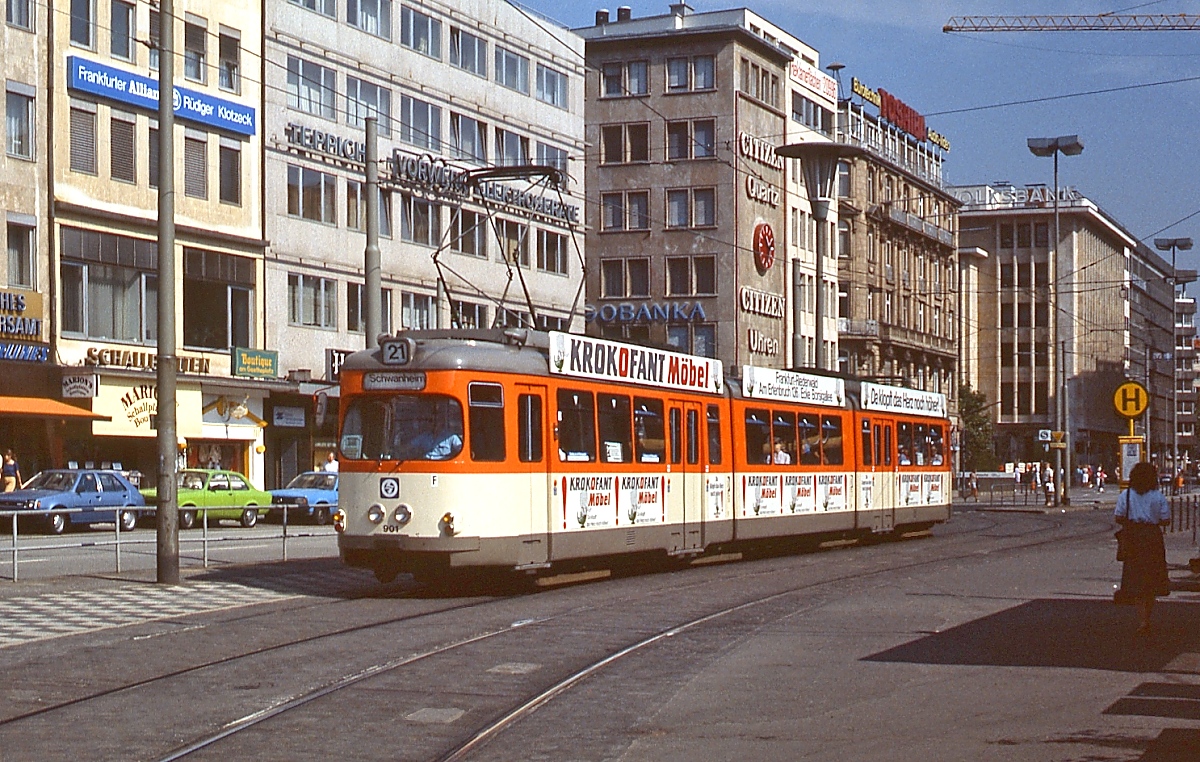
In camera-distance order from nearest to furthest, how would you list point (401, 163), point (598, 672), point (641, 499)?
point (598, 672)
point (641, 499)
point (401, 163)

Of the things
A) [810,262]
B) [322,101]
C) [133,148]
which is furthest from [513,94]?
[810,262]

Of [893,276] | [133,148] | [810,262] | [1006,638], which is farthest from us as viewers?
[893,276]

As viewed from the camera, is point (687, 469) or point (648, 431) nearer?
point (648, 431)

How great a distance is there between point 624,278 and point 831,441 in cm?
5029

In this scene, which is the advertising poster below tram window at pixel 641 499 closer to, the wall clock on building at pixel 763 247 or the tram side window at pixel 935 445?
the tram side window at pixel 935 445

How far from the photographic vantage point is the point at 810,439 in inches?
1238

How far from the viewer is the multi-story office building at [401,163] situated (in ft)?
172

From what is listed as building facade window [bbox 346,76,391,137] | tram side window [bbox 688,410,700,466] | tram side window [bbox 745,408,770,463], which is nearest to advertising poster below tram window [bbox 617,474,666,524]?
tram side window [bbox 688,410,700,466]

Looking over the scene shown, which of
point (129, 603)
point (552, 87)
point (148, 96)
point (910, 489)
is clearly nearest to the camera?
point (129, 603)

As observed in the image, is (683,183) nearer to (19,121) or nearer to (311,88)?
(311,88)

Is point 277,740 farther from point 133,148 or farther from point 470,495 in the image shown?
point 133,148

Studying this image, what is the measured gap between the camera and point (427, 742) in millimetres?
10602

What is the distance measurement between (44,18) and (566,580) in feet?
86.0

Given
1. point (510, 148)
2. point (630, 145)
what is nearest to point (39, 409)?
point (510, 148)
